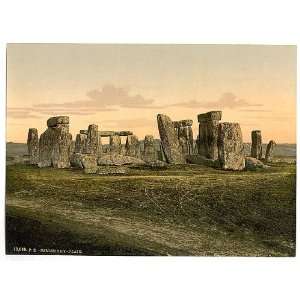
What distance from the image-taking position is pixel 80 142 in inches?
181

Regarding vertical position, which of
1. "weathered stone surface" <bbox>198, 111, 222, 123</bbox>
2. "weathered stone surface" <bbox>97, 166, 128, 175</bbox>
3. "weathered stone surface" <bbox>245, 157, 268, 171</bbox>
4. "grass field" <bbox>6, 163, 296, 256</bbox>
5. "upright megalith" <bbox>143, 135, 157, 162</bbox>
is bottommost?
"grass field" <bbox>6, 163, 296, 256</bbox>

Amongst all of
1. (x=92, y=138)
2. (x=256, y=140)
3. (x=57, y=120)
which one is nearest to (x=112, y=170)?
(x=92, y=138)

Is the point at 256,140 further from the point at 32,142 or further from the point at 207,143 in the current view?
the point at 32,142

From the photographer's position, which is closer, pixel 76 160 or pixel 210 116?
pixel 210 116

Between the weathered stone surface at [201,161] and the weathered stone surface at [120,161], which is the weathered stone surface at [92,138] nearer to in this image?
the weathered stone surface at [120,161]

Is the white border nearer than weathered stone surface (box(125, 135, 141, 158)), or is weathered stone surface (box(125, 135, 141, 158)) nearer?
the white border

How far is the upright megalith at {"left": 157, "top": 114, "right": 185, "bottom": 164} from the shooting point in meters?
4.57

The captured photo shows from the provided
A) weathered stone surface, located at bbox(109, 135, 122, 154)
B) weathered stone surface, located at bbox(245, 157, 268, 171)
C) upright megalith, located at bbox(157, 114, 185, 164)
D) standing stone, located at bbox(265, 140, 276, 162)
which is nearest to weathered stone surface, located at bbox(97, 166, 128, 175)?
weathered stone surface, located at bbox(109, 135, 122, 154)

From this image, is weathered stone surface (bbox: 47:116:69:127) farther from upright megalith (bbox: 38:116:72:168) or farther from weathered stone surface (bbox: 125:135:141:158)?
weathered stone surface (bbox: 125:135:141:158)

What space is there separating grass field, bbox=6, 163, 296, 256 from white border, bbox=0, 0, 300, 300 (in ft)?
0.51

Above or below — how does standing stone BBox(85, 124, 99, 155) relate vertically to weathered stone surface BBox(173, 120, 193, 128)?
below

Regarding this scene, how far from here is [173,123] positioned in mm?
4574
